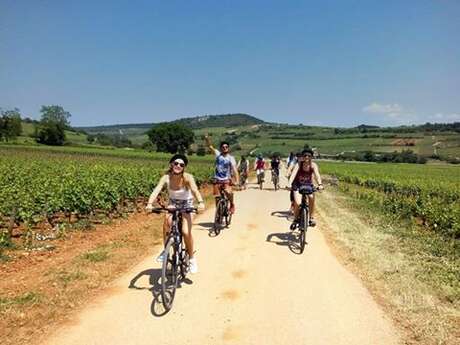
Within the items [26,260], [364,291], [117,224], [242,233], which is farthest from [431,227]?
[26,260]

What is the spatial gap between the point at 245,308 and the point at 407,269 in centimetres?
420

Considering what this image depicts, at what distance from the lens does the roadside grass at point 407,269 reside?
20.6 feet

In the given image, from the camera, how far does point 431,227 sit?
1578 centimetres

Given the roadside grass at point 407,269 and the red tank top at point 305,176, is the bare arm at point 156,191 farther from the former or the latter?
the red tank top at point 305,176

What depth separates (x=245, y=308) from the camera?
659cm

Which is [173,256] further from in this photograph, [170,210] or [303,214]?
[303,214]

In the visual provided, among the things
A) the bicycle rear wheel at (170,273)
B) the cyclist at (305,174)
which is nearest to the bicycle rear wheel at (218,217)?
the cyclist at (305,174)

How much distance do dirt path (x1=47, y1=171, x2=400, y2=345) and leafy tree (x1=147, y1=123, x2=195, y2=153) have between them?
109870 mm

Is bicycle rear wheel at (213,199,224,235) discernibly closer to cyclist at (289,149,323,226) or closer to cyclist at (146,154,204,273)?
cyclist at (289,149,323,226)

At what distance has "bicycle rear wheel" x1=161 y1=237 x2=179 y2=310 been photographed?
6.45 metres

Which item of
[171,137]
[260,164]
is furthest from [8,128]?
[260,164]

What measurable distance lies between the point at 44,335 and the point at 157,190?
9.01 ft

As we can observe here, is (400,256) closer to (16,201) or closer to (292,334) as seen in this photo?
(292,334)

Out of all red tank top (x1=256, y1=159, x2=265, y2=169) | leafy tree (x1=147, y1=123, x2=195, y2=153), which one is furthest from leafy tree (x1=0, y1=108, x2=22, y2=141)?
red tank top (x1=256, y1=159, x2=265, y2=169)
